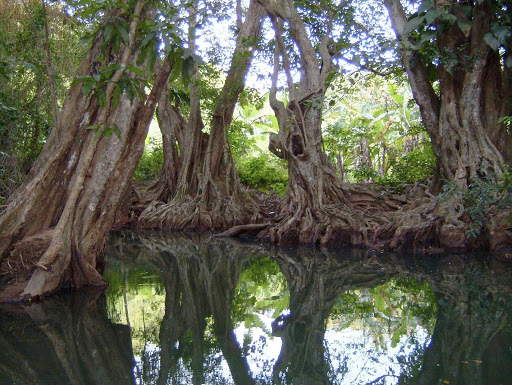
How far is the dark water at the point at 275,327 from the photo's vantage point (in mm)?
3213

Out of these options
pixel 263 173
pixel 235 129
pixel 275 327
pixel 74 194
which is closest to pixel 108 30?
pixel 74 194

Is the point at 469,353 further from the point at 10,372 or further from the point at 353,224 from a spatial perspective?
the point at 353,224

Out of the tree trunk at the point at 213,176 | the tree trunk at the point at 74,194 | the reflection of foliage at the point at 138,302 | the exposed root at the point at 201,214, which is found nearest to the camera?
the reflection of foliage at the point at 138,302

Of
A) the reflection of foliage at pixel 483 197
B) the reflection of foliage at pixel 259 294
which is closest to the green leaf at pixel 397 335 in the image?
the reflection of foliage at pixel 259 294

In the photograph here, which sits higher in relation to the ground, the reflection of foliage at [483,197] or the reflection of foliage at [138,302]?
the reflection of foliage at [483,197]

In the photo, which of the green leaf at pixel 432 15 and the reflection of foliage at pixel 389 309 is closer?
the reflection of foliage at pixel 389 309

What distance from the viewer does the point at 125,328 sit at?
420cm

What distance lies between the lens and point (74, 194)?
530 cm

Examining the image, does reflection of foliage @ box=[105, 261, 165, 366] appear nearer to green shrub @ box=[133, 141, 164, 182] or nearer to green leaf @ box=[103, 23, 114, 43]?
green leaf @ box=[103, 23, 114, 43]

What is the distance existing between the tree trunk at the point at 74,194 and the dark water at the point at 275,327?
38 centimetres

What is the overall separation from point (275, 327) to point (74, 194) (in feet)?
8.01

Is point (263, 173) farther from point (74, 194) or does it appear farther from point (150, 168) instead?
point (74, 194)

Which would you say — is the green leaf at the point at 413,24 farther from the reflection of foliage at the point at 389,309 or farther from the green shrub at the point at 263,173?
the green shrub at the point at 263,173

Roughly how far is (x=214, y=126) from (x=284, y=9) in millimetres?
3630
